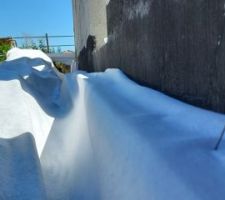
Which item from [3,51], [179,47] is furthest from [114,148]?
[3,51]

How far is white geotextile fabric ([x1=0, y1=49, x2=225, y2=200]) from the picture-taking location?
114cm

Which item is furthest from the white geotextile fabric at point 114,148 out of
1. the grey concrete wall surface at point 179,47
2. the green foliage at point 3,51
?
the green foliage at point 3,51

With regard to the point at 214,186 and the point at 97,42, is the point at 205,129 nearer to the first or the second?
the point at 214,186

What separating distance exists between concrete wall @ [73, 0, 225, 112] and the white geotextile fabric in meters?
0.13

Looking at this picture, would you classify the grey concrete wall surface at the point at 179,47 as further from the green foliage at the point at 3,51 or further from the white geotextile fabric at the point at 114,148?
the green foliage at the point at 3,51

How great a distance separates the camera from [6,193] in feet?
5.03

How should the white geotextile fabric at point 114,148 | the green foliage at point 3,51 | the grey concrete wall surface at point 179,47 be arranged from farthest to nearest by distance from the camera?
the green foliage at point 3,51 → the grey concrete wall surface at point 179,47 → the white geotextile fabric at point 114,148

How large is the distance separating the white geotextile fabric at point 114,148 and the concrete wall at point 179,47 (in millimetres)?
127

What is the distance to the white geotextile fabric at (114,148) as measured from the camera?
3.75 ft

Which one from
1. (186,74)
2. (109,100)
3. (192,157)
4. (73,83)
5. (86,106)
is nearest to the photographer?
(192,157)

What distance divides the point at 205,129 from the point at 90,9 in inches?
215

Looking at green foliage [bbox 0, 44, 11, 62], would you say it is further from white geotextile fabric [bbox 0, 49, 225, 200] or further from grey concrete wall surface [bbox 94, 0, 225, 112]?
grey concrete wall surface [bbox 94, 0, 225, 112]

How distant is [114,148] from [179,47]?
676mm

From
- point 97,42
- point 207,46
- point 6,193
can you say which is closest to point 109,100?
point 207,46
